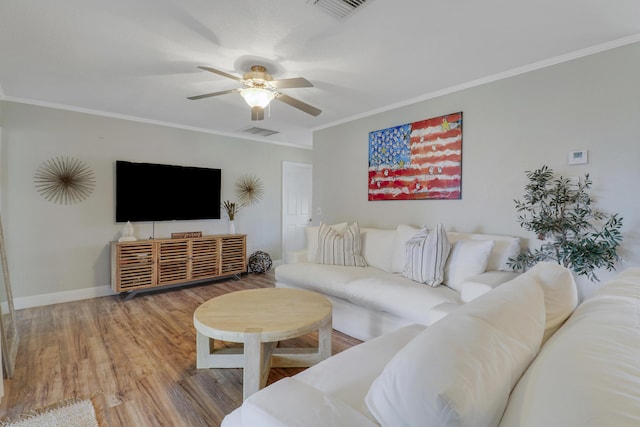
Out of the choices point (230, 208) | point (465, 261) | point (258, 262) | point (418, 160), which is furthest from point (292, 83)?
point (258, 262)

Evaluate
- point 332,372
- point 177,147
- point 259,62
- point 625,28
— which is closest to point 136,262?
point 177,147

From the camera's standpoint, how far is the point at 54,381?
1.97 m

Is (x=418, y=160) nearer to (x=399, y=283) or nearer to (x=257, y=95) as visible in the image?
(x=399, y=283)

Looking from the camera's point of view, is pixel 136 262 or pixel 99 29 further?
pixel 136 262

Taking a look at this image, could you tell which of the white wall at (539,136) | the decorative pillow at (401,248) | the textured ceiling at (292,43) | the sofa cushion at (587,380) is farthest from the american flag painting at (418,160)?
the sofa cushion at (587,380)

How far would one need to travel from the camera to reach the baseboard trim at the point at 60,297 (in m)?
3.39

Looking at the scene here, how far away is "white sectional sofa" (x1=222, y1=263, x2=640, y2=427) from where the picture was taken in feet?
1.67

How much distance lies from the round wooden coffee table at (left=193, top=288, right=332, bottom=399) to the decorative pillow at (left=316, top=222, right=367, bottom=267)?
3.15ft

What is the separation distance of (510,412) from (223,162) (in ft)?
16.0

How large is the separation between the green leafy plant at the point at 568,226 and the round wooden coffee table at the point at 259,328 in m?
1.71

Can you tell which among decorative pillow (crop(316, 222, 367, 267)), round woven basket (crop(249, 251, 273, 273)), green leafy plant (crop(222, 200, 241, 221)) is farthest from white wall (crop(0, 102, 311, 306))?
decorative pillow (crop(316, 222, 367, 267))

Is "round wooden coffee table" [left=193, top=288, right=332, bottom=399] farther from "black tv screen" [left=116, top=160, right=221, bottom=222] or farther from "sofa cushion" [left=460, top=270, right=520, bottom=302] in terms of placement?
"black tv screen" [left=116, top=160, right=221, bottom=222]

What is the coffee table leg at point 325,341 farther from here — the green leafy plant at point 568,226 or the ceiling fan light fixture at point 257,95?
the ceiling fan light fixture at point 257,95

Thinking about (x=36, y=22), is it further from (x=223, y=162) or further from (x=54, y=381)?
(x=223, y=162)
